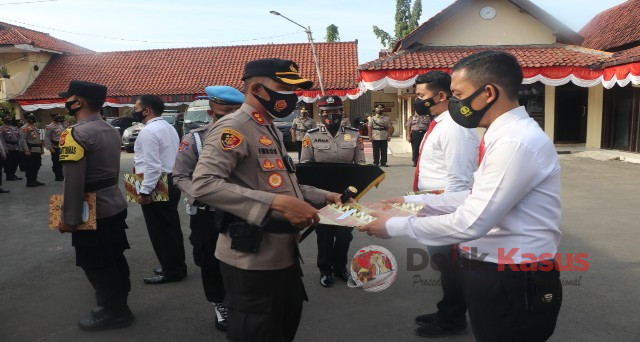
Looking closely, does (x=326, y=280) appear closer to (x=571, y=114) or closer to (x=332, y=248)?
(x=332, y=248)

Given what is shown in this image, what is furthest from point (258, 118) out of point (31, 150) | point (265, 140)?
point (31, 150)

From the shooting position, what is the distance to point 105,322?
371 cm

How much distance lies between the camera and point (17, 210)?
27.8 ft

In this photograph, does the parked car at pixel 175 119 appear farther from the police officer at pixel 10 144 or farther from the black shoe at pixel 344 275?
the black shoe at pixel 344 275

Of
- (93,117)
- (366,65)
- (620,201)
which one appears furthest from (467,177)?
(366,65)

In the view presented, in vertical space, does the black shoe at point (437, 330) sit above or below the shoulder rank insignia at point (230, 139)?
below

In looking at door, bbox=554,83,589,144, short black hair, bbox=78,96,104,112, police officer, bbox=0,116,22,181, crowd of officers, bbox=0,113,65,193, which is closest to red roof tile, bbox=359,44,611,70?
door, bbox=554,83,589,144

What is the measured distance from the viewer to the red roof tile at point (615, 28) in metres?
16.7

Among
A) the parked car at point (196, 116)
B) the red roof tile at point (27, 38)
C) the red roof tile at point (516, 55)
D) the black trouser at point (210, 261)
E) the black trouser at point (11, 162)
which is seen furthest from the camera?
the red roof tile at point (27, 38)

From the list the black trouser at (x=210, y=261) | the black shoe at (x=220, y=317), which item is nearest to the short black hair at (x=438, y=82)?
the black trouser at (x=210, y=261)

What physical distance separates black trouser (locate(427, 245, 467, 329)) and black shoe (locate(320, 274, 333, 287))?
1.26 m

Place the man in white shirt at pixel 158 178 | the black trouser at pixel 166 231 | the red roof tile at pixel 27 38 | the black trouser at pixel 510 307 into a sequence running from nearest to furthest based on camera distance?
the black trouser at pixel 510 307
the man in white shirt at pixel 158 178
the black trouser at pixel 166 231
the red roof tile at pixel 27 38

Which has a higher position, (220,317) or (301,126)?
(301,126)

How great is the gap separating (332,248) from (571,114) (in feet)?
51.1
